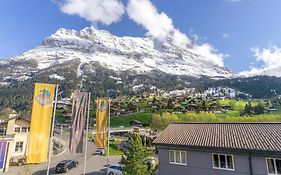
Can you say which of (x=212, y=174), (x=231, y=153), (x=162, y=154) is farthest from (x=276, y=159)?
(x=162, y=154)

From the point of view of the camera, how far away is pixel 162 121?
10850 cm

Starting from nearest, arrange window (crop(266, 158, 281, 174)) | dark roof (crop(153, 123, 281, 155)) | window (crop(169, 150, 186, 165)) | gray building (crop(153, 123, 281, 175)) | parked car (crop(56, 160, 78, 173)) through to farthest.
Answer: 1. window (crop(266, 158, 281, 174))
2. gray building (crop(153, 123, 281, 175))
3. dark roof (crop(153, 123, 281, 155))
4. window (crop(169, 150, 186, 165))
5. parked car (crop(56, 160, 78, 173))

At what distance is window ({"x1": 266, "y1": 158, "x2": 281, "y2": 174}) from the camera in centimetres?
2305

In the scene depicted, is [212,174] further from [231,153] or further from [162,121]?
[162,121]

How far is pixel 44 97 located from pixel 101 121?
12207 millimetres

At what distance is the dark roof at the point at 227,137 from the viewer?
24.2m

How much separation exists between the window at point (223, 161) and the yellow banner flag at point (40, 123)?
17088 millimetres

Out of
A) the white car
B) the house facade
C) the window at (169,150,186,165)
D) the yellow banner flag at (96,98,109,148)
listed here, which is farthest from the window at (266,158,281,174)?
the house facade

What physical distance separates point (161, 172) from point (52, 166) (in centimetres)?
2323

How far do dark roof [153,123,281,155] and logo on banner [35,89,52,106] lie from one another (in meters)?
14.1

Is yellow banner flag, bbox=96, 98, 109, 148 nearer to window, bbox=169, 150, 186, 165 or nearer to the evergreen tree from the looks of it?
the evergreen tree

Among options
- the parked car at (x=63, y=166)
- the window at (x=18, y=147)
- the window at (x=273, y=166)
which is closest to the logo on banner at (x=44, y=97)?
the parked car at (x=63, y=166)

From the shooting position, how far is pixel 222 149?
25531 millimetres

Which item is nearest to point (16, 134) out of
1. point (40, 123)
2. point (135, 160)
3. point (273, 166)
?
point (40, 123)
